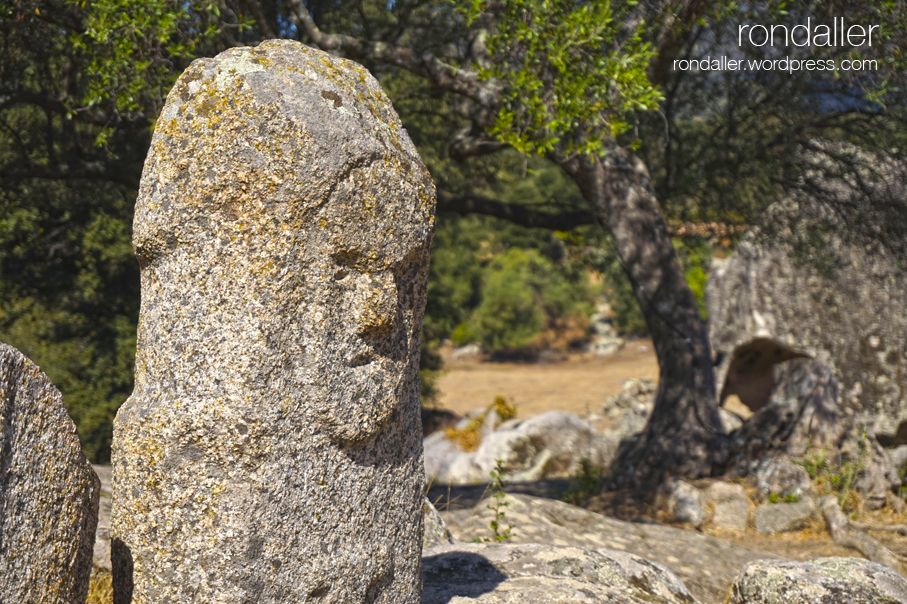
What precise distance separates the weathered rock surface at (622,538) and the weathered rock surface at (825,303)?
3654 millimetres

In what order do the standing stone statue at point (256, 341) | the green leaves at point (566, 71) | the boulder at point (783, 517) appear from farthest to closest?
the boulder at point (783, 517)
the green leaves at point (566, 71)
the standing stone statue at point (256, 341)

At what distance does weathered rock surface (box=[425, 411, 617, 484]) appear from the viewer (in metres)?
12.1

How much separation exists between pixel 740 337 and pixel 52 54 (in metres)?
9.48

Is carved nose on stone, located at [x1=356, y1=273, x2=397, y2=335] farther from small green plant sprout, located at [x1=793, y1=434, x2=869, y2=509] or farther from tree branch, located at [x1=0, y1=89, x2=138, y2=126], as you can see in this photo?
small green plant sprout, located at [x1=793, y1=434, x2=869, y2=509]

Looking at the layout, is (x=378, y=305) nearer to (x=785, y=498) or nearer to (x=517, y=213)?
(x=785, y=498)

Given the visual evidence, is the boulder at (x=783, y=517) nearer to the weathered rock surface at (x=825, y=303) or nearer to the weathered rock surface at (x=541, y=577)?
the weathered rock surface at (x=825, y=303)

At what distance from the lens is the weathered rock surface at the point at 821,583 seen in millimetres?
3951

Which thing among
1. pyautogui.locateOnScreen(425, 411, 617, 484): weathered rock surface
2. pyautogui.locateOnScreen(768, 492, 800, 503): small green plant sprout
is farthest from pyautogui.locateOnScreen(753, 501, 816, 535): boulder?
pyautogui.locateOnScreen(425, 411, 617, 484): weathered rock surface

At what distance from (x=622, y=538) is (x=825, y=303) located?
6.15 meters

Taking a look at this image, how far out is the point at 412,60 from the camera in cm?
764

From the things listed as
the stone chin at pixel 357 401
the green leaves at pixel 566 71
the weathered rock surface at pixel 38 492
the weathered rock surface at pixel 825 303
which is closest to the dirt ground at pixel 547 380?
the weathered rock surface at pixel 825 303

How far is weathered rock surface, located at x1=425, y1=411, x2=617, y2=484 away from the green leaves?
250 inches

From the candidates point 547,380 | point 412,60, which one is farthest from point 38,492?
point 547,380

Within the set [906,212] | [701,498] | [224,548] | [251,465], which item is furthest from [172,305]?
[906,212]
